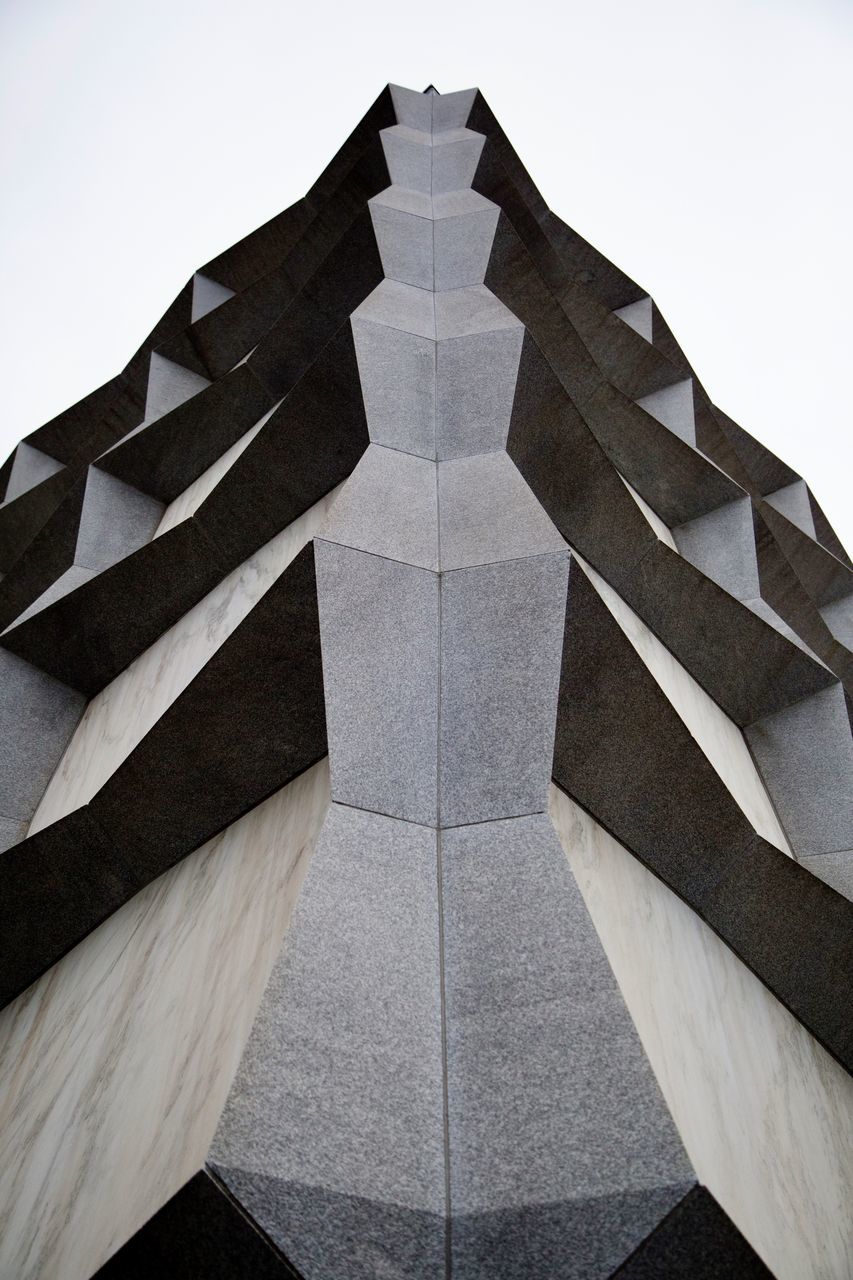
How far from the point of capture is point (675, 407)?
16.8 metres

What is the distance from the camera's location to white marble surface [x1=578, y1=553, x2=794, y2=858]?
8188 mm

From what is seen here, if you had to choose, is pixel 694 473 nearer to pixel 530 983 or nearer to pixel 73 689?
pixel 73 689

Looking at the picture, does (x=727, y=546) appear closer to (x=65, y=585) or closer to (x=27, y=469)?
(x=65, y=585)

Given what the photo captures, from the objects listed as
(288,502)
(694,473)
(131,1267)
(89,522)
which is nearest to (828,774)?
(694,473)

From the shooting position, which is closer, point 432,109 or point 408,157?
point 408,157

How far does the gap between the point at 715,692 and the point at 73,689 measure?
6.99 metres

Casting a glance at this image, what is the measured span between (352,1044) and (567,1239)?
1.08m

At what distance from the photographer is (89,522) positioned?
1244 cm

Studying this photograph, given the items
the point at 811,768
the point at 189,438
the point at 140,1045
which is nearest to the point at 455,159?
the point at 189,438

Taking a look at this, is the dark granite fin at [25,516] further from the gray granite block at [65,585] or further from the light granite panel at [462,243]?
the light granite panel at [462,243]

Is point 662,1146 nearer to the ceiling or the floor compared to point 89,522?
nearer to the floor

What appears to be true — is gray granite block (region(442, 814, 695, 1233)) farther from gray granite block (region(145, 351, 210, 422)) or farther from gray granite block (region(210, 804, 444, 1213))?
gray granite block (region(145, 351, 210, 422))

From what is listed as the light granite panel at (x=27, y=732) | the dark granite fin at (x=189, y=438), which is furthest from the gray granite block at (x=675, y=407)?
the light granite panel at (x=27, y=732)

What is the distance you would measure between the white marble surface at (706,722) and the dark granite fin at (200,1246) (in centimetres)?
544
